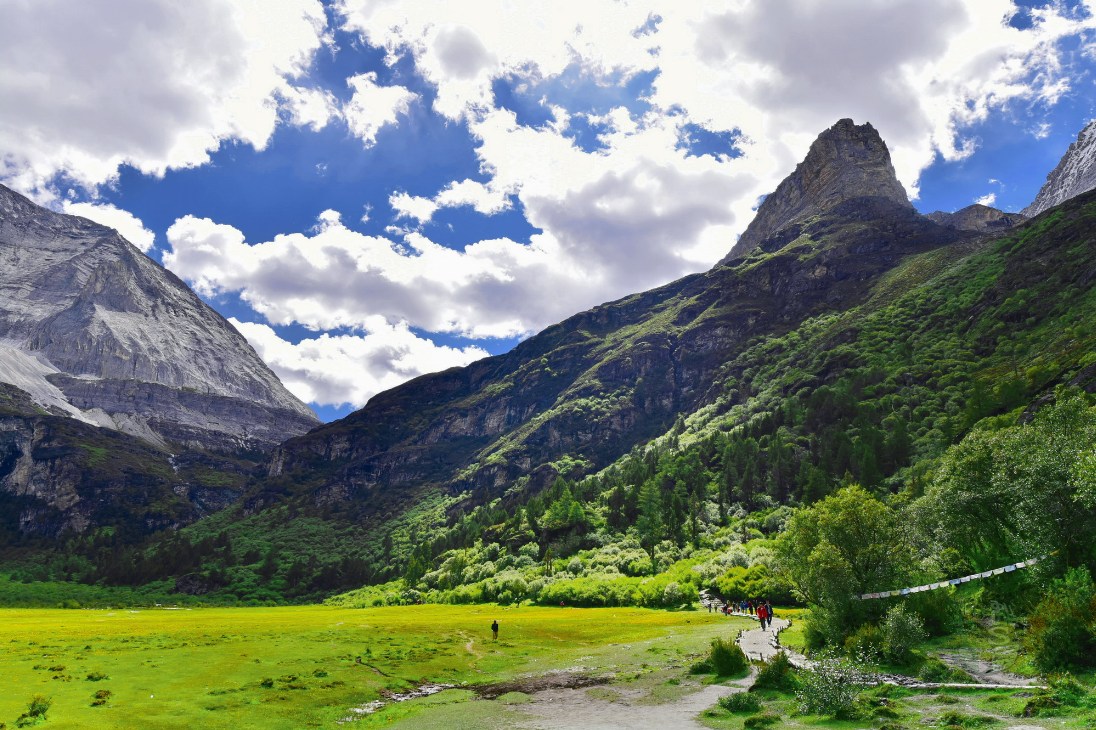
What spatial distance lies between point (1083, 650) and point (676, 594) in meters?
67.5

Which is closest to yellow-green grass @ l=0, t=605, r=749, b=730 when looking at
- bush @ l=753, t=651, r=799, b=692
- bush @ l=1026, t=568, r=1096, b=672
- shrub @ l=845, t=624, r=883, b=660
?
bush @ l=753, t=651, r=799, b=692

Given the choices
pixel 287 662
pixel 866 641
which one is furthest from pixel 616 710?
pixel 287 662

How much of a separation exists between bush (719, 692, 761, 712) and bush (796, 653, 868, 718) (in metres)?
2.32

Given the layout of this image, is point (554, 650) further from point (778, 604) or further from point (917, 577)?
point (778, 604)

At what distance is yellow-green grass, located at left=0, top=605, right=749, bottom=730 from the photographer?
28953 millimetres

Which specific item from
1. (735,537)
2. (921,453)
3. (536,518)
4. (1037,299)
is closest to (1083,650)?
(735,537)

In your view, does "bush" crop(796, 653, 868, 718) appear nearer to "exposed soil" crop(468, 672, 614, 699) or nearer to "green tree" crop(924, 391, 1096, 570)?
"exposed soil" crop(468, 672, 614, 699)

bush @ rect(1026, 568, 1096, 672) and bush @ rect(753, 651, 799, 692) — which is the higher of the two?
bush @ rect(1026, 568, 1096, 672)

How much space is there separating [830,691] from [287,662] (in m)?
38.8

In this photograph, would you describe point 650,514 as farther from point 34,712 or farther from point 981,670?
point 34,712

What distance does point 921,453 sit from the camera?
378 ft

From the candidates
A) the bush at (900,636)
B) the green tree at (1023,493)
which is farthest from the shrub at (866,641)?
the green tree at (1023,493)

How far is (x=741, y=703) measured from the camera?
26.4 metres

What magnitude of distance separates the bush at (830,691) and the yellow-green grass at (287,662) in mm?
17209
